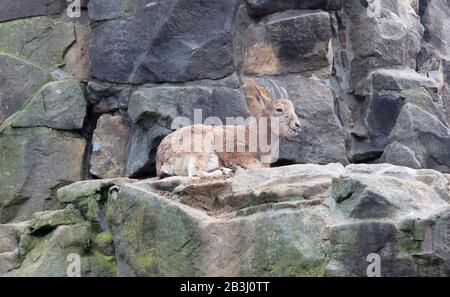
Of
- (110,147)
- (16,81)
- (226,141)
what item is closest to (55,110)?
(16,81)

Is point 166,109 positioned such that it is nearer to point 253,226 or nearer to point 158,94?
point 158,94

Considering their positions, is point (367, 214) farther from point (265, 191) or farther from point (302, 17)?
point (302, 17)

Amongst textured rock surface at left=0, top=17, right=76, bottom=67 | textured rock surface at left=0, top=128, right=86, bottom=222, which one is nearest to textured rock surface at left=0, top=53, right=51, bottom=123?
textured rock surface at left=0, top=17, right=76, bottom=67

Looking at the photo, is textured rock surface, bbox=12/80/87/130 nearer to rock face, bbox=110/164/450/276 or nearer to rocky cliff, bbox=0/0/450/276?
rocky cliff, bbox=0/0/450/276

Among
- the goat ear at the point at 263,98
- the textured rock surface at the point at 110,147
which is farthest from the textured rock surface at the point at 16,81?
the goat ear at the point at 263,98

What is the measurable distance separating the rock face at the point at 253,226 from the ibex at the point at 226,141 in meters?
0.69

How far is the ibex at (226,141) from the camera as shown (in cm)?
933

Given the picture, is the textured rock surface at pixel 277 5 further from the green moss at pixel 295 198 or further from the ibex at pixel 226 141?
the green moss at pixel 295 198

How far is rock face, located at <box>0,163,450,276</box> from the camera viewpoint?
711 cm

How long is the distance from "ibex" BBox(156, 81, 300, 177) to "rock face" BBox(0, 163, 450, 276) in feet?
2.26

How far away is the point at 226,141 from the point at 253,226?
2.25 metres

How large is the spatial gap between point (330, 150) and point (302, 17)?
147cm

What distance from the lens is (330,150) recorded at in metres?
10.4

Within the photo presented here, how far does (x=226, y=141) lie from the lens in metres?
9.75
